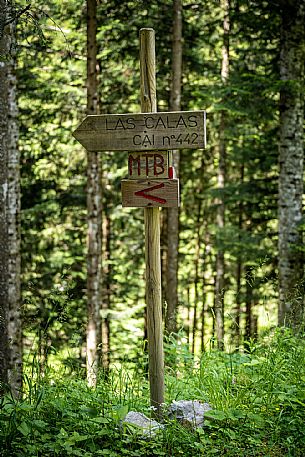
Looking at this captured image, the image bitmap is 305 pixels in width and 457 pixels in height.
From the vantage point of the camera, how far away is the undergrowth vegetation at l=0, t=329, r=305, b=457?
14.6 feet

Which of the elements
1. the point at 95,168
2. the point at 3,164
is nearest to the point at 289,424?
the point at 3,164

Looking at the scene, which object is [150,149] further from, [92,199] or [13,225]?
[92,199]

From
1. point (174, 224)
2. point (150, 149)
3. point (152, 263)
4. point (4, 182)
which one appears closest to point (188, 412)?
point (152, 263)

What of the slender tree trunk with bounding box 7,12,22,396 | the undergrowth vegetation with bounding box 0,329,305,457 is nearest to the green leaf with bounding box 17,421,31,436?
the undergrowth vegetation with bounding box 0,329,305,457

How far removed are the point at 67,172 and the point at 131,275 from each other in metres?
4.10

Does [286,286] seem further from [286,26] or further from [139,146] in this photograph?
[139,146]

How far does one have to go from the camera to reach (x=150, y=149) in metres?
5.14

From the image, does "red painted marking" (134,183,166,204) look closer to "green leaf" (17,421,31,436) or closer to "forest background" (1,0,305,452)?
"green leaf" (17,421,31,436)

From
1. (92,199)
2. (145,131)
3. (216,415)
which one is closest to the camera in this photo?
(216,415)

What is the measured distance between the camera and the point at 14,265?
917 cm

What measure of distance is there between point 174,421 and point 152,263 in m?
1.36

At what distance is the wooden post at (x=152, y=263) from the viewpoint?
524cm

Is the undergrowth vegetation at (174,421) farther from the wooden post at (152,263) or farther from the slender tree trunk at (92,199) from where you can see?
the slender tree trunk at (92,199)

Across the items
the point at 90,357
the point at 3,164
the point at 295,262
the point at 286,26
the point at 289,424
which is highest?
the point at 286,26
